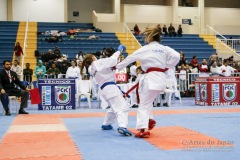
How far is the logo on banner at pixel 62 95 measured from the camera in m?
10.9

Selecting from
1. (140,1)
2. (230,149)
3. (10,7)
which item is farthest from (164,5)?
(230,149)

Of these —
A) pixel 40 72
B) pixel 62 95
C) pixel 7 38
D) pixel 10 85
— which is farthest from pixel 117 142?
pixel 7 38

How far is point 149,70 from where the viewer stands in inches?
219

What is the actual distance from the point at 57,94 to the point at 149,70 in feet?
19.3

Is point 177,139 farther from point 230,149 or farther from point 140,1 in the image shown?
point 140,1

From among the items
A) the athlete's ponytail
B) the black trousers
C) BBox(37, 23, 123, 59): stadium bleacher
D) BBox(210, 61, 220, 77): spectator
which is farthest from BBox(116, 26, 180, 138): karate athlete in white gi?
BBox(37, 23, 123, 59): stadium bleacher

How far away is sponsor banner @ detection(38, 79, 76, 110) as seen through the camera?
1084cm

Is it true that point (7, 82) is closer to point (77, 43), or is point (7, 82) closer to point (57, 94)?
point (57, 94)

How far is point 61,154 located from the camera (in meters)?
4.41

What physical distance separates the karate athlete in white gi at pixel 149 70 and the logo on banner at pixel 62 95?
18.2 ft

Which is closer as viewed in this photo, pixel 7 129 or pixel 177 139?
pixel 177 139

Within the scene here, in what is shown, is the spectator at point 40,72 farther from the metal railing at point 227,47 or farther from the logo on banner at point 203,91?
the metal railing at point 227,47

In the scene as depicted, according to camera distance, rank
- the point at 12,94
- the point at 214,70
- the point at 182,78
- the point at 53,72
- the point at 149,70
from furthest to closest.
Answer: the point at 182,78 < the point at 214,70 < the point at 53,72 < the point at 12,94 < the point at 149,70

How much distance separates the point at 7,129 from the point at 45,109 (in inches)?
161
